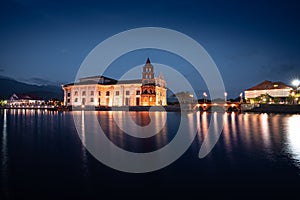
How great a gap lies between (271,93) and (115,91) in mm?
53296

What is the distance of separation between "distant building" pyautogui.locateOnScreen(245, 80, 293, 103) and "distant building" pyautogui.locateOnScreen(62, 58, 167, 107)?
31.6 metres

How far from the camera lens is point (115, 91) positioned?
79.4 metres

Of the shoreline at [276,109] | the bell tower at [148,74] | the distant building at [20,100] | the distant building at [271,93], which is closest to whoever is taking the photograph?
the shoreline at [276,109]

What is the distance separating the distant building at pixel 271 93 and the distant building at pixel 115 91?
31613mm

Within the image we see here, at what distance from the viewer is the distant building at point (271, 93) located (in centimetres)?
Answer: 6468

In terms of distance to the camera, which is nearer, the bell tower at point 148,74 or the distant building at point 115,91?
the distant building at point 115,91

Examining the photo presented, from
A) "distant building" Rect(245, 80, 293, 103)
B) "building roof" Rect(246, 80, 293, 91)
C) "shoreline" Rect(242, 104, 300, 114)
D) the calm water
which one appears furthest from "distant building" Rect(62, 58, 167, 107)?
the calm water

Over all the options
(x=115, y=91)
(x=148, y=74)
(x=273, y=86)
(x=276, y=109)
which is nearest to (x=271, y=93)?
(x=273, y=86)

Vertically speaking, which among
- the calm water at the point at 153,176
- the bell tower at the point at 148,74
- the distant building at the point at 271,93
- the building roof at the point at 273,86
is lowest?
the calm water at the point at 153,176

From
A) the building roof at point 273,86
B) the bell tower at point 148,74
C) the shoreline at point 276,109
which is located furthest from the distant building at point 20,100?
the building roof at point 273,86

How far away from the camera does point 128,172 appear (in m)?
6.60

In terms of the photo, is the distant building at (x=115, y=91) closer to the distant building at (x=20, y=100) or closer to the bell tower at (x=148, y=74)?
the bell tower at (x=148, y=74)

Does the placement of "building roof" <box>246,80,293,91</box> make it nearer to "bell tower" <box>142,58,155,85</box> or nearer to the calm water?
"bell tower" <box>142,58,155,85</box>

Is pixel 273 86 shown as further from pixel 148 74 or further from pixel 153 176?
pixel 153 176
